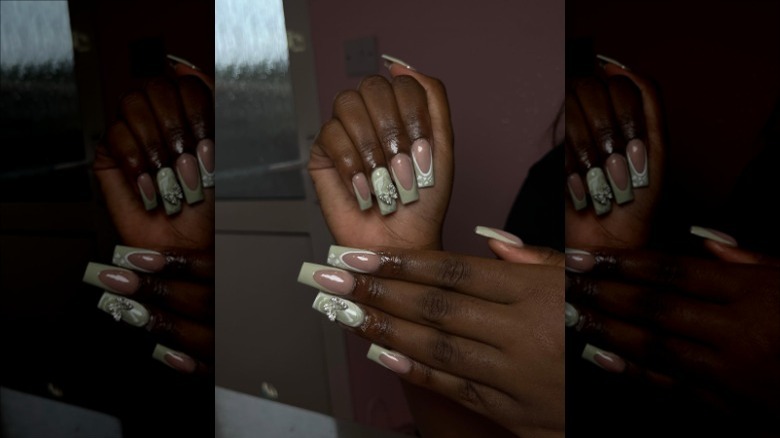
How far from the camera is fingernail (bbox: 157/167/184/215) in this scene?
28.3 inches

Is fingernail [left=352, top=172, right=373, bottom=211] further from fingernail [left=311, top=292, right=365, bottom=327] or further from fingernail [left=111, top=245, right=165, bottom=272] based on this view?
fingernail [left=111, top=245, right=165, bottom=272]

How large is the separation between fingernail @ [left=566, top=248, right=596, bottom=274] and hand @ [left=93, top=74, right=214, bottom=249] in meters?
0.45

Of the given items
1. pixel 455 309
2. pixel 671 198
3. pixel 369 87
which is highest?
pixel 369 87

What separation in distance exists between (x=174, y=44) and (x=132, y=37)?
6 centimetres

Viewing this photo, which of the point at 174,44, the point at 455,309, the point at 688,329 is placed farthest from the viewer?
the point at 174,44

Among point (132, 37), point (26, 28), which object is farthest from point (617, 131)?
point (26, 28)

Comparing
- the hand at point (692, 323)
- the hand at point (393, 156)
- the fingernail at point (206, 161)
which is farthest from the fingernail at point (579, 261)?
the fingernail at point (206, 161)

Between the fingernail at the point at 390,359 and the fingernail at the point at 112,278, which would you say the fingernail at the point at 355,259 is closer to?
the fingernail at the point at 390,359

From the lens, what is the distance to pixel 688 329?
45cm

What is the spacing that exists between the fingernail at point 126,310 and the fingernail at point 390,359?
12.1 inches

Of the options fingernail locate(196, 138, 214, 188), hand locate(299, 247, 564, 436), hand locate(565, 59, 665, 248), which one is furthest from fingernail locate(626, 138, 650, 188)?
fingernail locate(196, 138, 214, 188)

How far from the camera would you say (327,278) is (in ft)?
2.13

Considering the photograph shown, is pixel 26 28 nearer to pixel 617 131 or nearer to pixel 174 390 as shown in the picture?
pixel 174 390

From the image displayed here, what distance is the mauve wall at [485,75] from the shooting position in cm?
52
